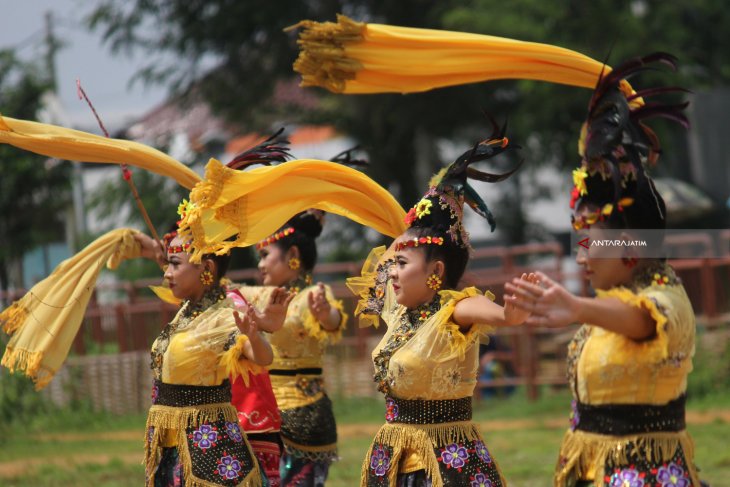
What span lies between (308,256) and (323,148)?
16.0 meters

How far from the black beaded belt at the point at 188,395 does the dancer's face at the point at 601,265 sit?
2256mm

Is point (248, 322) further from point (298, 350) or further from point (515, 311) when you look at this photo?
point (298, 350)

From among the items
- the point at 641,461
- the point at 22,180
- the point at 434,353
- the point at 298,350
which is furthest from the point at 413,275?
the point at 22,180

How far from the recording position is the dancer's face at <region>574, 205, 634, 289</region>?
4.33 m

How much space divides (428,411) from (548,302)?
4.82 feet

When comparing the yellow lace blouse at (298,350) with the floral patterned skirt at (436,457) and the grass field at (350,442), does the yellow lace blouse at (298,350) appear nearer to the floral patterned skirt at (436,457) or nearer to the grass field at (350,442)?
the floral patterned skirt at (436,457)

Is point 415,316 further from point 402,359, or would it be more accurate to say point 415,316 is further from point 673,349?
point 673,349

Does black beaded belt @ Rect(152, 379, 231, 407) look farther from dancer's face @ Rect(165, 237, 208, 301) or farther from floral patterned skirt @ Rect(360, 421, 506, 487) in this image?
floral patterned skirt @ Rect(360, 421, 506, 487)

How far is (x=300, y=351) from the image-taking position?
726 centimetres

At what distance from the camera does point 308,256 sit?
294 inches

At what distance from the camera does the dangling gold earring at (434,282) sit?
5.25 metres

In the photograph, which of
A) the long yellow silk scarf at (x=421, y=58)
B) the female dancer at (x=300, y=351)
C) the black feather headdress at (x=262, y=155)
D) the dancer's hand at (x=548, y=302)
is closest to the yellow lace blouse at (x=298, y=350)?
the female dancer at (x=300, y=351)

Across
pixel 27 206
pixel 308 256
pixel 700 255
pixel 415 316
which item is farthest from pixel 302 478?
pixel 27 206

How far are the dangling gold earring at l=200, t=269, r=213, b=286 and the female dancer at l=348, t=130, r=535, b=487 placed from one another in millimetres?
1093
